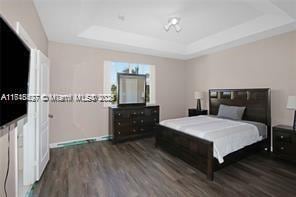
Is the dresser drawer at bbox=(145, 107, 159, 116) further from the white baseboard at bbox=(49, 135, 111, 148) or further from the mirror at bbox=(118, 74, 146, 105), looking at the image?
the white baseboard at bbox=(49, 135, 111, 148)

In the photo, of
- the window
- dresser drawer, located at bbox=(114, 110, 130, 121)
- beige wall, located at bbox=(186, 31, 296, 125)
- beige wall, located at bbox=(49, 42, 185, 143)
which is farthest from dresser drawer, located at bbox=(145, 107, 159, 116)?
beige wall, located at bbox=(186, 31, 296, 125)

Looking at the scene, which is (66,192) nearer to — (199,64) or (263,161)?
(263,161)

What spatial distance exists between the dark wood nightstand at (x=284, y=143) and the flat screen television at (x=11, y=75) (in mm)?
4153

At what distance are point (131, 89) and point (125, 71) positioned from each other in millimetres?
→ 644

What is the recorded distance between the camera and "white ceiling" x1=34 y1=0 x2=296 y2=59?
8.56 feet

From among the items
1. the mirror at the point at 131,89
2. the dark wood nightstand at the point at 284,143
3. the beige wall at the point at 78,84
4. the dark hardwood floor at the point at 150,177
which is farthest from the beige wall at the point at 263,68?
the beige wall at the point at 78,84

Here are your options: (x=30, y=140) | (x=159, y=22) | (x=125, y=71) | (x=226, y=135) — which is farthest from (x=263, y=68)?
(x=30, y=140)

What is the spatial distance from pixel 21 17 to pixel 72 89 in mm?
2405

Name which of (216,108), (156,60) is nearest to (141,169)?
(216,108)

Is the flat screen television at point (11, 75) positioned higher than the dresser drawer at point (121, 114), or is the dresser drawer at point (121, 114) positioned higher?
the flat screen television at point (11, 75)

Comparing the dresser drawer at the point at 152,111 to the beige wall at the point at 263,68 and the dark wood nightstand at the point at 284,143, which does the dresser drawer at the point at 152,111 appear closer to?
the beige wall at the point at 263,68

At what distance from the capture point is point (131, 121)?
4.45 meters

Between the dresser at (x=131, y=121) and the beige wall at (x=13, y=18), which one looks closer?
the beige wall at (x=13, y=18)

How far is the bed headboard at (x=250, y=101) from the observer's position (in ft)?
12.1
